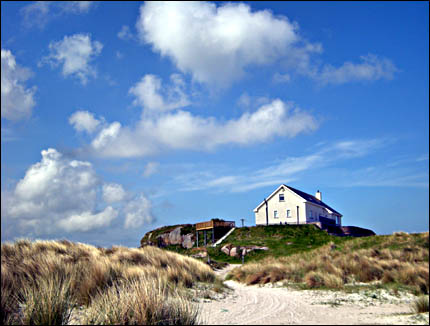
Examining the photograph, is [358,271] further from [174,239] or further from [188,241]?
[174,239]

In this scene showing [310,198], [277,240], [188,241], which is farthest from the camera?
[310,198]

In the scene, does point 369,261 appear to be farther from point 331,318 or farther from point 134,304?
point 134,304

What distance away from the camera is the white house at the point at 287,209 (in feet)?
183

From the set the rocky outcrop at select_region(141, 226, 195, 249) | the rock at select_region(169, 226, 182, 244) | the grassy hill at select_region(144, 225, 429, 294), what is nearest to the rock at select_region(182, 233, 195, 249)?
the rocky outcrop at select_region(141, 226, 195, 249)

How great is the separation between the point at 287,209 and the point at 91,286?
1910 inches

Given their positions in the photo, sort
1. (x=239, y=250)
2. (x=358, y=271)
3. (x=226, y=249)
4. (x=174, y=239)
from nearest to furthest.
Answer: (x=358, y=271)
(x=239, y=250)
(x=226, y=249)
(x=174, y=239)

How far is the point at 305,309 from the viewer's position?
13594 millimetres

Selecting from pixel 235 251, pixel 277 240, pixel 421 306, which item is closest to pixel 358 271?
pixel 421 306

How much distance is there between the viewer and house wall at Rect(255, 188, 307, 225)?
2192 inches

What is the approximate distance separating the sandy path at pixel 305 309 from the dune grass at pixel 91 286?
1.81 meters

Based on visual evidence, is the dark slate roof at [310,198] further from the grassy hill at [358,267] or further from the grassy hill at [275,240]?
the grassy hill at [358,267]

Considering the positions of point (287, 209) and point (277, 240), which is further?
point (287, 209)

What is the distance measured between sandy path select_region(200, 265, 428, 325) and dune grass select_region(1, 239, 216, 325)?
181 centimetres

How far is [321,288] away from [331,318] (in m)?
5.89
